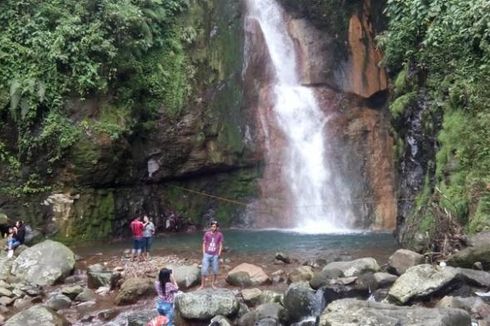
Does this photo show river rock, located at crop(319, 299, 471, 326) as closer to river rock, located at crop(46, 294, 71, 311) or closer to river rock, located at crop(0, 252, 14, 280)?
river rock, located at crop(46, 294, 71, 311)

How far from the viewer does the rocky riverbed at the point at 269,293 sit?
959cm

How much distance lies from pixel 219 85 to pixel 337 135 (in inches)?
226

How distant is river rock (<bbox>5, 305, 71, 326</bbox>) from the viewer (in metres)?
11.0

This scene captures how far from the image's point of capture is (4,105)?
20.0 metres

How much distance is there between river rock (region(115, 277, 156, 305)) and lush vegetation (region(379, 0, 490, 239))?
701 centimetres

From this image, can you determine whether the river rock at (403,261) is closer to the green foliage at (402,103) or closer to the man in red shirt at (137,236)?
the green foliage at (402,103)

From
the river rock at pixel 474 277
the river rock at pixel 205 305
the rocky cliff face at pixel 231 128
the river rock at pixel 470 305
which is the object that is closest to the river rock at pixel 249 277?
the river rock at pixel 205 305

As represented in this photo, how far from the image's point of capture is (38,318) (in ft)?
36.4

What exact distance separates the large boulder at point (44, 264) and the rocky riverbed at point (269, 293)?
0.08 feet

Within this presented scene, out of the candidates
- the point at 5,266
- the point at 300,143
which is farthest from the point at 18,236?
the point at 300,143

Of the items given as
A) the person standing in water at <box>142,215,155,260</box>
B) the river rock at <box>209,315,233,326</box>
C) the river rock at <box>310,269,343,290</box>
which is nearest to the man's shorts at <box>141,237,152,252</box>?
the person standing in water at <box>142,215,155,260</box>

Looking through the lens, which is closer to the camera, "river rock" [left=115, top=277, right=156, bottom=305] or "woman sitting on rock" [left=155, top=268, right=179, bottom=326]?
"woman sitting on rock" [left=155, top=268, right=179, bottom=326]

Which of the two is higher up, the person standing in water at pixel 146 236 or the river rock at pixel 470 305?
the person standing in water at pixel 146 236

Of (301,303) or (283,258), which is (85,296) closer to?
(301,303)
